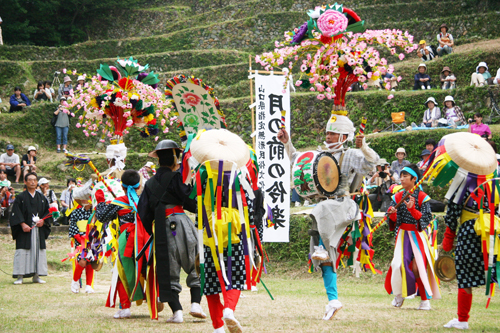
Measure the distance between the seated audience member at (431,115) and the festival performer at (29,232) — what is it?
393 inches

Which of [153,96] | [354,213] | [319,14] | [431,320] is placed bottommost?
[431,320]

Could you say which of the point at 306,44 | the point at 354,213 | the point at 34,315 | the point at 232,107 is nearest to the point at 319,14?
the point at 306,44

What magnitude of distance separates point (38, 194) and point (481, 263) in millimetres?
8128

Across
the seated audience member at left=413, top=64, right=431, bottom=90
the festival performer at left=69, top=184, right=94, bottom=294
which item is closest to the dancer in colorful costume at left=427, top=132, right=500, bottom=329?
the festival performer at left=69, top=184, right=94, bottom=294

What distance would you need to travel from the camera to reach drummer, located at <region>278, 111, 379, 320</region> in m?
6.24

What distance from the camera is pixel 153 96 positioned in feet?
28.6

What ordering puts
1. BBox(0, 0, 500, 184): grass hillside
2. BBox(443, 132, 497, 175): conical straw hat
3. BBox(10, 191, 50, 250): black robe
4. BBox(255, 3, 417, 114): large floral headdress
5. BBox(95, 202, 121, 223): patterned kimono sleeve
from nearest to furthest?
BBox(443, 132, 497, 175): conical straw hat, BBox(255, 3, 417, 114): large floral headdress, BBox(95, 202, 121, 223): patterned kimono sleeve, BBox(10, 191, 50, 250): black robe, BBox(0, 0, 500, 184): grass hillside

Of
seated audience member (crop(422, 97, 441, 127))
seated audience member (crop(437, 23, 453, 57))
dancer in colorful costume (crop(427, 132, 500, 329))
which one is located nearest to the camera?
dancer in colorful costume (crop(427, 132, 500, 329))

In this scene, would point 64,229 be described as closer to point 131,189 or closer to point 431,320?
point 131,189

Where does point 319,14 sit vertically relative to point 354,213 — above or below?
above

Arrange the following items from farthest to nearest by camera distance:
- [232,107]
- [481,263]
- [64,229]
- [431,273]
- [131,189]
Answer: [232,107] < [64,229] < [431,273] < [131,189] < [481,263]

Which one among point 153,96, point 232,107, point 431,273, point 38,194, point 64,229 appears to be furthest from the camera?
point 232,107

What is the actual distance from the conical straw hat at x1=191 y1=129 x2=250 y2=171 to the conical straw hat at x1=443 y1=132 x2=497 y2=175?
2.06 metres

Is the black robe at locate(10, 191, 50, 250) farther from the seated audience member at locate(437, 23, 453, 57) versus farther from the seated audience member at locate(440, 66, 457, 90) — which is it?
the seated audience member at locate(437, 23, 453, 57)
